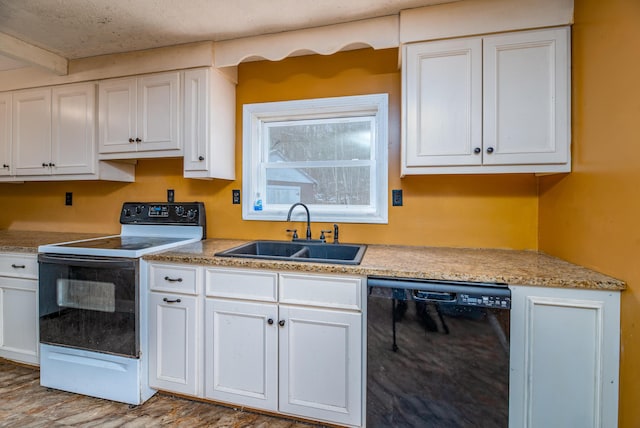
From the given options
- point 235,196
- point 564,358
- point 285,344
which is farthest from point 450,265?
point 235,196

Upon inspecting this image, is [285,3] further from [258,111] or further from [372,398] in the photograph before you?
[372,398]

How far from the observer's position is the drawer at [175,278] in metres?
1.70

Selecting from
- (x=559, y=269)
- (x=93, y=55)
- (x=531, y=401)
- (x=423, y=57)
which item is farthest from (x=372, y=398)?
(x=93, y=55)

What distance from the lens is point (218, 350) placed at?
1.68m

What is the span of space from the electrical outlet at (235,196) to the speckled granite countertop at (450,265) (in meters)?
0.45

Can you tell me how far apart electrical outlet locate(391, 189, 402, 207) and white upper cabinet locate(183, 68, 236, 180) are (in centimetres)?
122

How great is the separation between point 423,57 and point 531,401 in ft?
5.71

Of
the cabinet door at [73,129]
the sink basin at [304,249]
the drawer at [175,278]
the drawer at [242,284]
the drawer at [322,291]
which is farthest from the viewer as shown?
the cabinet door at [73,129]

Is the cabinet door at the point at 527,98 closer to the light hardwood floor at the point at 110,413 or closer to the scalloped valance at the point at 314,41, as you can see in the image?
the scalloped valance at the point at 314,41

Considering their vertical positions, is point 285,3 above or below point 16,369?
above

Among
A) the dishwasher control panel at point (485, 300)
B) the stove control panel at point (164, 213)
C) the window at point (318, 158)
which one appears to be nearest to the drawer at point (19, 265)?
the stove control panel at point (164, 213)

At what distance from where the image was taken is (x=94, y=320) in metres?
1.78

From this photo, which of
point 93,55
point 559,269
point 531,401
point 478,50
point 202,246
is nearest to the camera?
point 531,401

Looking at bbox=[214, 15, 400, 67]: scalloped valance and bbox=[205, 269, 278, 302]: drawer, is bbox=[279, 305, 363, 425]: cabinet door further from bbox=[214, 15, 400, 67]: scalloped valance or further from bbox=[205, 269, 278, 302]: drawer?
bbox=[214, 15, 400, 67]: scalloped valance
